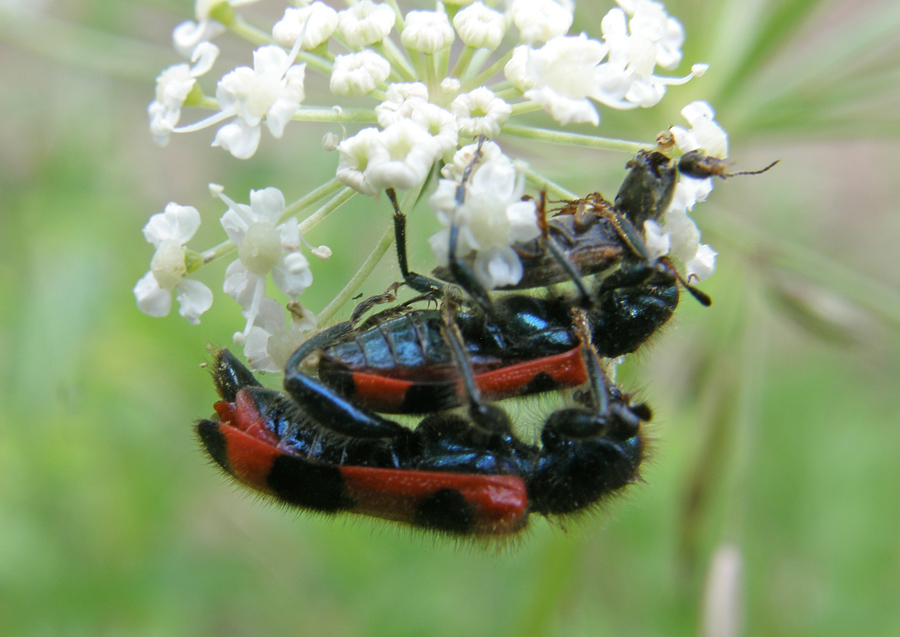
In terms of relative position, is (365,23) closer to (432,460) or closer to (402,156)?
(402,156)

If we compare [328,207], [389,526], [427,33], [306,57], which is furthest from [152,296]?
[389,526]

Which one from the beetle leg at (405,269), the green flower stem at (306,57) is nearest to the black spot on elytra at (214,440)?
the beetle leg at (405,269)

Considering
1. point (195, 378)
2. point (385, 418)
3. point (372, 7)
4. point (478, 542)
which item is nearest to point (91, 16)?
point (195, 378)

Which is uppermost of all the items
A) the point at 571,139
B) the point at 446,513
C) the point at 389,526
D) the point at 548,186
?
the point at 571,139

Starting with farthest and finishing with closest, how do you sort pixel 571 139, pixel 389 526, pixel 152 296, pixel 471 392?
pixel 389 526 → pixel 152 296 → pixel 571 139 → pixel 471 392

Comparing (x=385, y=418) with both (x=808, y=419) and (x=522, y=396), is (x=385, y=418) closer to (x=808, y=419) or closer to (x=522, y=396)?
(x=522, y=396)

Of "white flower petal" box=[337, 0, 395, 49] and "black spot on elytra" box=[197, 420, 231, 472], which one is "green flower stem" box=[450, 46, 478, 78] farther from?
"black spot on elytra" box=[197, 420, 231, 472]

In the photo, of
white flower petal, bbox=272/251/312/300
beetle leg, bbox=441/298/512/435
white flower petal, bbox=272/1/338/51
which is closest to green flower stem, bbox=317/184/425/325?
white flower petal, bbox=272/251/312/300

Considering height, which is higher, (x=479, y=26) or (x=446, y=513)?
(x=479, y=26)

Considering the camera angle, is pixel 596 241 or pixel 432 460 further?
pixel 432 460
